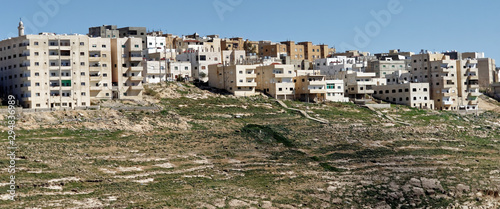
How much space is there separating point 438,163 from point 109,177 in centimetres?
2756

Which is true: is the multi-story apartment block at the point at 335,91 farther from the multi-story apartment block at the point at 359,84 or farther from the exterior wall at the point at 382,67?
the exterior wall at the point at 382,67

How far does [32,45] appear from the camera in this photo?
74375mm

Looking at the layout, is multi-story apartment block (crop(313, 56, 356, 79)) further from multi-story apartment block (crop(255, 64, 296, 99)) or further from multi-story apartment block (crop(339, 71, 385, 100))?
multi-story apartment block (crop(255, 64, 296, 99))

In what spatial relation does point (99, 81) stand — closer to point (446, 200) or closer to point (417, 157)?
point (417, 157)

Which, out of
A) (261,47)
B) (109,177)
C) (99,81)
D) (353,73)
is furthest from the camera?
(261,47)

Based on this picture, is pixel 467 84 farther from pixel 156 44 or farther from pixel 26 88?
pixel 26 88

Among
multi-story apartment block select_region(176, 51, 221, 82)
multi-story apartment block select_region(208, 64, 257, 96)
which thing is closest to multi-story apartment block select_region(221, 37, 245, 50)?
multi-story apartment block select_region(176, 51, 221, 82)

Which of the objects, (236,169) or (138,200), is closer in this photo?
(138,200)

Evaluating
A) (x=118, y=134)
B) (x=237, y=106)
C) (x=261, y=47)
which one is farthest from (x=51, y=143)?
(x=261, y=47)

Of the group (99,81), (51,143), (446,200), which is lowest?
(446,200)

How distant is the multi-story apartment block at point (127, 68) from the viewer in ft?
272

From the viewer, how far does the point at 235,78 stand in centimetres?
9356

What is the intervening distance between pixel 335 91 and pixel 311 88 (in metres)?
3.71

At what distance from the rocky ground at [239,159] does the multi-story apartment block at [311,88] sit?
9.62 meters
